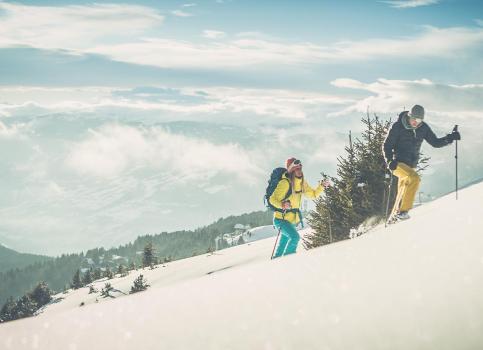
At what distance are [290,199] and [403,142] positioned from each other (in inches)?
103

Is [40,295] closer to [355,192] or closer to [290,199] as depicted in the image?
[355,192]

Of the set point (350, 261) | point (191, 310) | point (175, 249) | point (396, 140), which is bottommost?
point (175, 249)

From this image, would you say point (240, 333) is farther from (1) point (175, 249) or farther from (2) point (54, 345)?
(1) point (175, 249)

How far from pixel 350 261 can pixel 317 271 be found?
381 millimetres

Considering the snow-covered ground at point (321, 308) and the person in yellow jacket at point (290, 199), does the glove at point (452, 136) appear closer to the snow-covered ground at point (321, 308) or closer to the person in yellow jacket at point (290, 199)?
the person in yellow jacket at point (290, 199)

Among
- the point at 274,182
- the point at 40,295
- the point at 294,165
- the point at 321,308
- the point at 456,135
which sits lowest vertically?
the point at 40,295

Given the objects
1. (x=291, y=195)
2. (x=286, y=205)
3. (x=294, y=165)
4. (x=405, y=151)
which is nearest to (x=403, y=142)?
(x=405, y=151)

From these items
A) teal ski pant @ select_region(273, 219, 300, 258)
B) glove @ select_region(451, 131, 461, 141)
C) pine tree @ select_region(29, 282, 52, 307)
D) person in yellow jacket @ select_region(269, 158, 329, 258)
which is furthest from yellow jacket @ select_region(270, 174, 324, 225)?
pine tree @ select_region(29, 282, 52, 307)

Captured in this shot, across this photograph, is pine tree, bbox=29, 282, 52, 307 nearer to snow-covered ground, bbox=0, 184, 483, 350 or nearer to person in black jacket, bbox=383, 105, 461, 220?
person in black jacket, bbox=383, 105, 461, 220

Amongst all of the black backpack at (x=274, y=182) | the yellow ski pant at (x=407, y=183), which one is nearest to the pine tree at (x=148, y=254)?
the black backpack at (x=274, y=182)

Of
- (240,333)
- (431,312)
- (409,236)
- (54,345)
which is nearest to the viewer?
(431,312)

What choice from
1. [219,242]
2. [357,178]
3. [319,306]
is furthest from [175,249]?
[319,306]

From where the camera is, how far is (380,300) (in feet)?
11.8

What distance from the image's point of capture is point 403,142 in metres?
9.66
